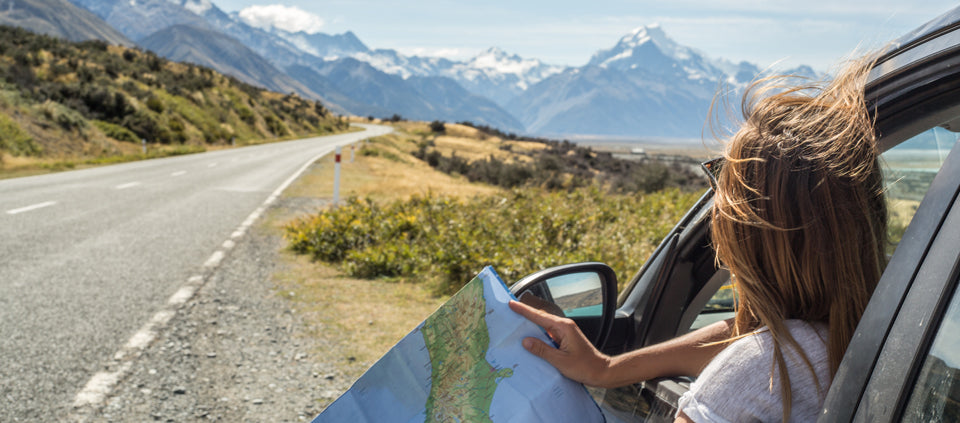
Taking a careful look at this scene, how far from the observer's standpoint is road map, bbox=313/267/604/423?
1.38 metres

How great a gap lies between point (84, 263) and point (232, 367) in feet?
12.4

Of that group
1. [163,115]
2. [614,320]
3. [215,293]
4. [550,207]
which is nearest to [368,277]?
[215,293]

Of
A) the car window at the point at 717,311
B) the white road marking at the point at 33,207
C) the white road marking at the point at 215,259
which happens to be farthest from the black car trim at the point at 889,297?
the white road marking at the point at 33,207

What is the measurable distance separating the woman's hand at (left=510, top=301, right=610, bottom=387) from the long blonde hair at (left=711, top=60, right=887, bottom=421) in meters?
0.32

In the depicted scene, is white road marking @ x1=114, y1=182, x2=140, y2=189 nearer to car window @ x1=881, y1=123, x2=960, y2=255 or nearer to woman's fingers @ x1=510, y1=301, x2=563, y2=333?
woman's fingers @ x1=510, y1=301, x2=563, y2=333

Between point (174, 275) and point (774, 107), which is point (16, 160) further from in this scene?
point (774, 107)

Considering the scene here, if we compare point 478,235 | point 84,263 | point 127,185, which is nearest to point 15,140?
point 127,185

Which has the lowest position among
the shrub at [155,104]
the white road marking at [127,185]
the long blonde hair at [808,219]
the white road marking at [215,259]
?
the white road marking at [127,185]

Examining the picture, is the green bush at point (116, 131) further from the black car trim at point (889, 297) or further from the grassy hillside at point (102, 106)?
the black car trim at point (889, 297)

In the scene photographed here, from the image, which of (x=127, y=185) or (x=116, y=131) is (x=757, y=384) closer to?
(x=127, y=185)

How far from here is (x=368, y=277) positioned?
24.6 ft

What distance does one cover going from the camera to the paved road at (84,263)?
418 cm

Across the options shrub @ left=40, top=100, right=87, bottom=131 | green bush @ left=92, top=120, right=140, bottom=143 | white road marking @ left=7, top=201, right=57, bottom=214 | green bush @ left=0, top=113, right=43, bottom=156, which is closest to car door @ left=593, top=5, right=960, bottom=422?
white road marking @ left=7, top=201, right=57, bottom=214

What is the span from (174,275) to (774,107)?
6869 mm
